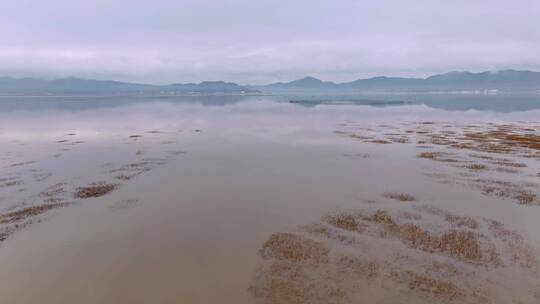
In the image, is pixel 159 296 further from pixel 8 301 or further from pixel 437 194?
pixel 437 194

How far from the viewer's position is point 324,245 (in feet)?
60.1

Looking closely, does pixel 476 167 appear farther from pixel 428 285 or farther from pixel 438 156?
pixel 428 285

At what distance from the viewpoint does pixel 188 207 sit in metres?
24.2

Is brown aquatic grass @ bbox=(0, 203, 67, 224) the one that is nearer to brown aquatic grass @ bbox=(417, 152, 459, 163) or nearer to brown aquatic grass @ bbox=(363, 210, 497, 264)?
brown aquatic grass @ bbox=(363, 210, 497, 264)

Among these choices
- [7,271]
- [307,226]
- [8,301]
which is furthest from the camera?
[307,226]

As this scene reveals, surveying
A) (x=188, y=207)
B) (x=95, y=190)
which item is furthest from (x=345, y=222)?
(x=95, y=190)

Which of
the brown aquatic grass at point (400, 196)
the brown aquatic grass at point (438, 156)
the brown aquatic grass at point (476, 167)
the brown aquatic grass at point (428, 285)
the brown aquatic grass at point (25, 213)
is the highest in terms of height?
the brown aquatic grass at point (438, 156)

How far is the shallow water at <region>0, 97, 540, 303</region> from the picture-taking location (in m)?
15.1

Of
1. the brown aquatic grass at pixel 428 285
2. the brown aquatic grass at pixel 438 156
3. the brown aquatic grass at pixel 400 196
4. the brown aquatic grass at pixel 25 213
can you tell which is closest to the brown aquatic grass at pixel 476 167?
the brown aquatic grass at pixel 438 156

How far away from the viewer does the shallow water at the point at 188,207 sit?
49.5 feet

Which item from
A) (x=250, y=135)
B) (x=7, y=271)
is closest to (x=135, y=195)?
(x=7, y=271)

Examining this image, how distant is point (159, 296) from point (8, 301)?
5.99m

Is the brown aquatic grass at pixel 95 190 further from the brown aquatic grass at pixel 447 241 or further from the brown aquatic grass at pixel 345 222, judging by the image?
the brown aquatic grass at pixel 447 241

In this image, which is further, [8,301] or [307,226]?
[307,226]
